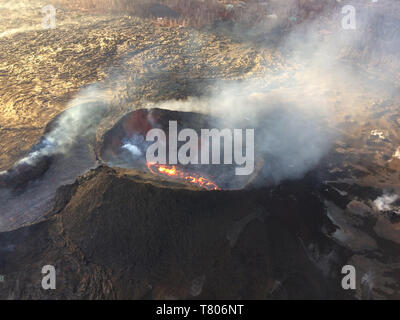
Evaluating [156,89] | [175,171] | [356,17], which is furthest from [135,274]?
[356,17]

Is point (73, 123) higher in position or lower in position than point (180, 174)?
higher

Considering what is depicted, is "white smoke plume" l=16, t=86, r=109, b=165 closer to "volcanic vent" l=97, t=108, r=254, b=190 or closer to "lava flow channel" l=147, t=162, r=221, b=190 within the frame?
"volcanic vent" l=97, t=108, r=254, b=190

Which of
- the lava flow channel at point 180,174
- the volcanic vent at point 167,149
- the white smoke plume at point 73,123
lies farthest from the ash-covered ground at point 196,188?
the lava flow channel at point 180,174

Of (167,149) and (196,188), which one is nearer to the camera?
(196,188)

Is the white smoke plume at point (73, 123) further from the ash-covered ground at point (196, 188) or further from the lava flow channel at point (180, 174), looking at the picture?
the lava flow channel at point (180, 174)

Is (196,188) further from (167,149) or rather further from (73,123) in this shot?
(73,123)

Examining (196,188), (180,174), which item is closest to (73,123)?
(180,174)
